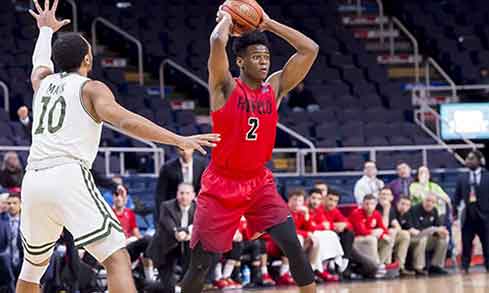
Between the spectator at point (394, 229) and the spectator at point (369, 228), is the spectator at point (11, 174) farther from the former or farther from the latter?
the spectator at point (394, 229)

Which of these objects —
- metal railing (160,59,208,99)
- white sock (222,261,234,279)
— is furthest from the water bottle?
metal railing (160,59,208,99)

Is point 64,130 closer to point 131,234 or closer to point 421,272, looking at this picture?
point 131,234

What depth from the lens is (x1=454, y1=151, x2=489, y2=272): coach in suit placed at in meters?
15.0

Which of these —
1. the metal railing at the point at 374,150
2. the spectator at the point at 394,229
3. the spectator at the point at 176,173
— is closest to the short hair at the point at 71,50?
the spectator at the point at 176,173

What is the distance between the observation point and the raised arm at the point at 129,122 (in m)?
6.23

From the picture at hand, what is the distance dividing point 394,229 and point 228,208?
7233mm

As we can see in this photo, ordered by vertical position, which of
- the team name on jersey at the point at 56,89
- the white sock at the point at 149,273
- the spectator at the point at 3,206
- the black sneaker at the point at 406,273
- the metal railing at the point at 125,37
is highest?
the metal railing at the point at 125,37

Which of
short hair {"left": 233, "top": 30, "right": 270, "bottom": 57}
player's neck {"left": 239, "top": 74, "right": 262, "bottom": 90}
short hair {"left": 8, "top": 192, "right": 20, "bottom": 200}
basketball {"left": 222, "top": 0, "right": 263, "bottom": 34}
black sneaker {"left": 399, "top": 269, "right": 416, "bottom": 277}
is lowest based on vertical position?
black sneaker {"left": 399, "top": 269, "right": 416, "bottom": 277}

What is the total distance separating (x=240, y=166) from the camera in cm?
754

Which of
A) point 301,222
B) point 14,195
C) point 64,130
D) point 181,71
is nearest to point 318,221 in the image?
point 301,222

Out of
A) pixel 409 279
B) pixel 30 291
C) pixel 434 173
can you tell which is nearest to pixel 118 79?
pixel 434 173

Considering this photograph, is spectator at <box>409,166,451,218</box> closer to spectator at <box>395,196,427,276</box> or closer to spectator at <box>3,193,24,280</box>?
spectator at <box>395,196,427,276</box>

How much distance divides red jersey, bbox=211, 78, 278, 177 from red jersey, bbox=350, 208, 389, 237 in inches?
267

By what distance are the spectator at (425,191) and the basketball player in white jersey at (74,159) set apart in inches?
354
